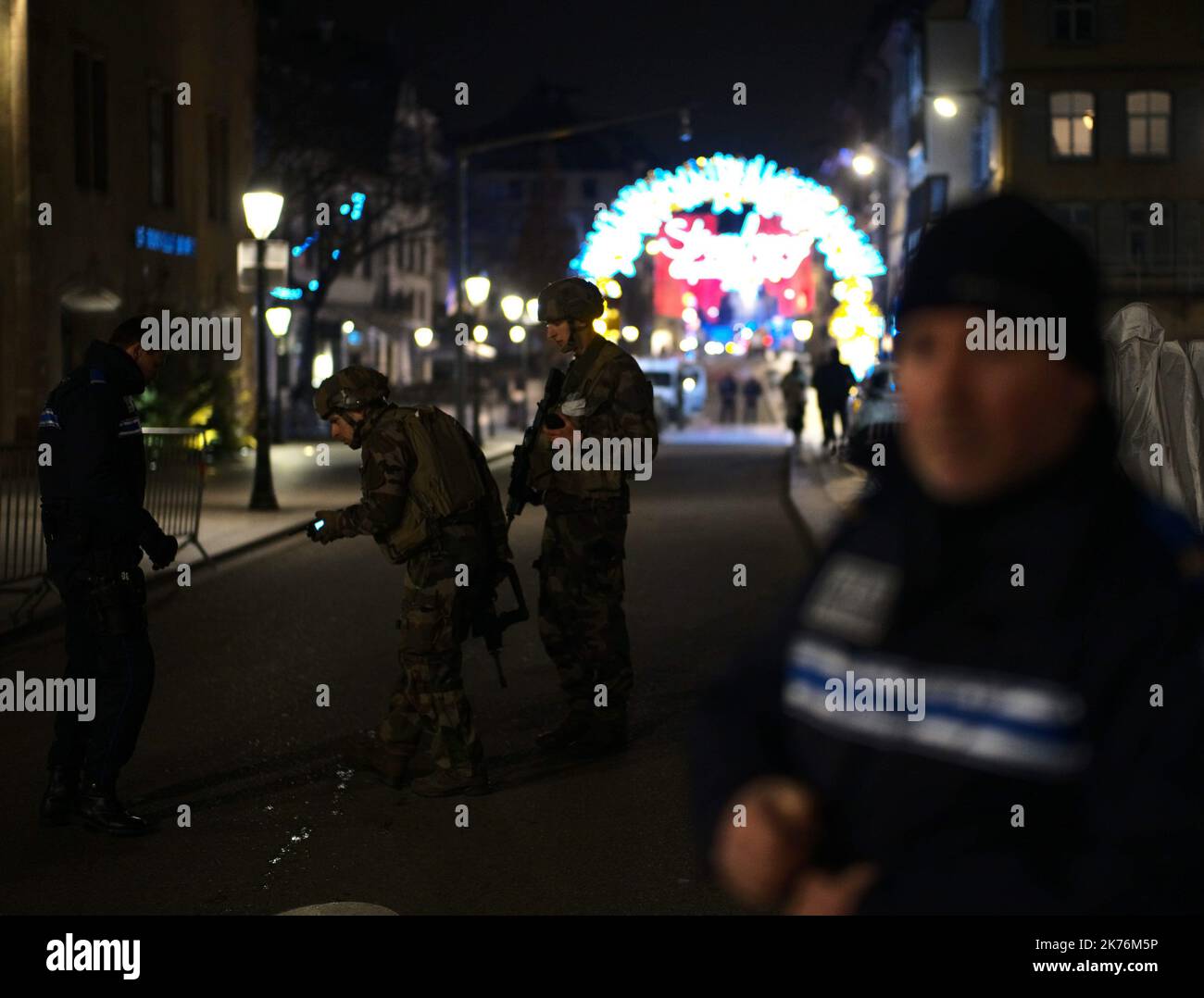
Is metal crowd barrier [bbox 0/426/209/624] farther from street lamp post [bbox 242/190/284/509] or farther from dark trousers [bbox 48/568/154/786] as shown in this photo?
dark trousers [bbox 48/568/154/786]

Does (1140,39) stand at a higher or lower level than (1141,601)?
higher

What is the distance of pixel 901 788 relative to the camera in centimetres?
218

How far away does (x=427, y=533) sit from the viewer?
7.81 meters

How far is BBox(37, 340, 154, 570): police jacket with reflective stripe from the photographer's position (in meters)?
7.39

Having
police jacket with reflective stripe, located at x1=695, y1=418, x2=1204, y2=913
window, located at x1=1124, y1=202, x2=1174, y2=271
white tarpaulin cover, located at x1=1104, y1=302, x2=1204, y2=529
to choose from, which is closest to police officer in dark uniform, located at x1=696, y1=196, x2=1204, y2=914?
police jacket with reflective stripe, located at x1=695, y1=418, x2=1204, y2=913

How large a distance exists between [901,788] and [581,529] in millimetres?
6604

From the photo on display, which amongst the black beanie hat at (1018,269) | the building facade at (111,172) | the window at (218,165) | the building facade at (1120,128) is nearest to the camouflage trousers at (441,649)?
the black beanie hat at (1018,269)

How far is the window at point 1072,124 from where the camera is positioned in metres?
51.2

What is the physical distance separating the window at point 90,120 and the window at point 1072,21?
2844 cm

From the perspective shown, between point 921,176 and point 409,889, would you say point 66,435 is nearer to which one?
point 409,889

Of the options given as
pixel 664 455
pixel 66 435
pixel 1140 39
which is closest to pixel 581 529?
pixel 66 435

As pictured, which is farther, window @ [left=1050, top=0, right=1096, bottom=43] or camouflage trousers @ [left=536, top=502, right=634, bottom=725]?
window @ [left=1050, top=0, right=1096, bottom=43]

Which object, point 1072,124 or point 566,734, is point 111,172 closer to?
point 566,734

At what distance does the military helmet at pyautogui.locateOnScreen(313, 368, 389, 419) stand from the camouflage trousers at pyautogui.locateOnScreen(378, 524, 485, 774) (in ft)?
2.20
